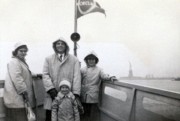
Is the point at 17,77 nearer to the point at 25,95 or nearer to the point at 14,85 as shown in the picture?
the point at 14,85

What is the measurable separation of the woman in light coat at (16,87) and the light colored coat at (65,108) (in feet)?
1.42

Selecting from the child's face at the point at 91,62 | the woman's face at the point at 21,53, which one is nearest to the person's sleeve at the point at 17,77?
the woman's face at the point at 21,53

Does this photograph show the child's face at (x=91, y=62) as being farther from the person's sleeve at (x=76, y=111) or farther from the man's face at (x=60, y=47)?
the person's sleeve at (x=76, y=111)

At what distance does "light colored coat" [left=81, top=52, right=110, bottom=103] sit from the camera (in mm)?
4500

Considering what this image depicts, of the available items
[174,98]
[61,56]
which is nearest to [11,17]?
[61,56]

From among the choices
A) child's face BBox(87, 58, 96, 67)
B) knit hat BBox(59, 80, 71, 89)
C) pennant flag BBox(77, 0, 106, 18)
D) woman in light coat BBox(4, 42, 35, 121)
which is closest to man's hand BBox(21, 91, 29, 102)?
woman in light coat BBox(4, 42, 35, 121)

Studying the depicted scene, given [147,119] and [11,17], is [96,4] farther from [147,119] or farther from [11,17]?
[147,119]

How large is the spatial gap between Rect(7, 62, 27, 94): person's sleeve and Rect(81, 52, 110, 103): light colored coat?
3.67 feet

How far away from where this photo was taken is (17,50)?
12.9ft

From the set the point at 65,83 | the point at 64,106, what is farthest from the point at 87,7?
the point at 64,106

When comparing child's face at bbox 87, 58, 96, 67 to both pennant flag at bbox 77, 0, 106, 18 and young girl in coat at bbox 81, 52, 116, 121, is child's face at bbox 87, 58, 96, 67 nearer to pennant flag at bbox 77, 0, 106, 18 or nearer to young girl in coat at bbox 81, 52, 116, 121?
young girl in coat at bbox 81, 52, 116, 121

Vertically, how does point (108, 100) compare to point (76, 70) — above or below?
below

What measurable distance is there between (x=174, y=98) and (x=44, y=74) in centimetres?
220

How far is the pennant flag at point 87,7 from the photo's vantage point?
253 inches
